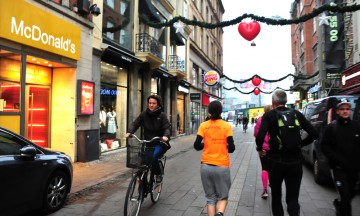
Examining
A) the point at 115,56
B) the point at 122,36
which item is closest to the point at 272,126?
the point at 115,56

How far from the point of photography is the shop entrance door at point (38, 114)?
10711mm

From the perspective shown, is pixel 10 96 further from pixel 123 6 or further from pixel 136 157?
A: pixel 123 6

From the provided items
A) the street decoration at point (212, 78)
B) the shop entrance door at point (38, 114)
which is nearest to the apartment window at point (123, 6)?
the shop entrance door at point (38, 114)

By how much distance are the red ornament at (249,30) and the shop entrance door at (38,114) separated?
22.3ft

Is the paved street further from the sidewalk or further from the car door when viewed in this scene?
the car door

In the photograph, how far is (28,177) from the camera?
4863 millimetres

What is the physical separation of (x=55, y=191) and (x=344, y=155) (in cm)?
447

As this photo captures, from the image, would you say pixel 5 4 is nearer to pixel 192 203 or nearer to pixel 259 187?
A: pixel 192 203

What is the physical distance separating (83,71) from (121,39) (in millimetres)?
4032

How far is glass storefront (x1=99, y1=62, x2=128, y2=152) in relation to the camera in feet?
44.6

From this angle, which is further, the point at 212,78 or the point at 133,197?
the point at 212,78

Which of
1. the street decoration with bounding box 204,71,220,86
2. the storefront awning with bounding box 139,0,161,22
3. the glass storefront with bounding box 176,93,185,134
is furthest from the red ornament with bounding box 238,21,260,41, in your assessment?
the street decoration with bounding box 204,71,220,86

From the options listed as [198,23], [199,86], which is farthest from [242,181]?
[199,86]

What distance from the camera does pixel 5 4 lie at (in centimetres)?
779
